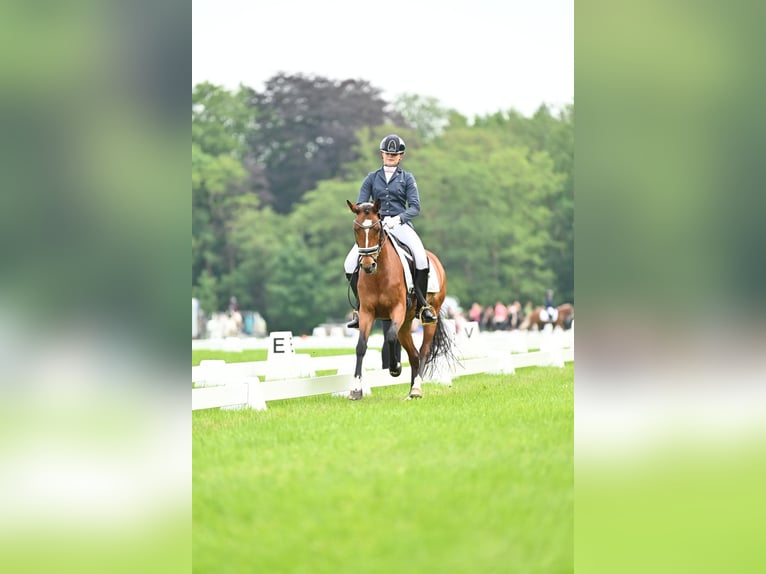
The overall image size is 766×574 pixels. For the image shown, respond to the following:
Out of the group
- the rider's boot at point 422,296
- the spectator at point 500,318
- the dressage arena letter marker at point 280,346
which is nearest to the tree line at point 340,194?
the spectator at point 500,318

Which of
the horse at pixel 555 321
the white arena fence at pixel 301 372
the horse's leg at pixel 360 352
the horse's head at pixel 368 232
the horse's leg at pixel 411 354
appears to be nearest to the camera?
the white arena fence at pixel 301 372

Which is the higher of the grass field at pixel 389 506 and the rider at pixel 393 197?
the rider at pixel 393 197

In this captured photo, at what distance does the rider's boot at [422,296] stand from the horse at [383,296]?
8cm

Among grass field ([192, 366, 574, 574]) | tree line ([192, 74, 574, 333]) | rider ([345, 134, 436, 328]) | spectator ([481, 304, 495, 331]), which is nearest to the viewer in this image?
grass field ([192, 366, 574, 574])

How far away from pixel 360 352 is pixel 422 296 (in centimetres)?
116

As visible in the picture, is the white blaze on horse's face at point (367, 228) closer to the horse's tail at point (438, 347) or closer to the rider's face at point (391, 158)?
the rider's face at point (391, 158)

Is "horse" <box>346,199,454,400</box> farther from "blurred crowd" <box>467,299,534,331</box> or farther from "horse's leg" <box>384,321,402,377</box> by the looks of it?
"blurred crowd" <box>467,299,534,331</box>

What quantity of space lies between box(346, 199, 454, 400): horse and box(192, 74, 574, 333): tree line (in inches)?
1297

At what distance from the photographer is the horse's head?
10727mm

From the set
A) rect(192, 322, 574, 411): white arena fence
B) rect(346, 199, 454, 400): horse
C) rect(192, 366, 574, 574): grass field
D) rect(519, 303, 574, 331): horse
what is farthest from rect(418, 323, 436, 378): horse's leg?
rect(519, 303, 574, 331): horse

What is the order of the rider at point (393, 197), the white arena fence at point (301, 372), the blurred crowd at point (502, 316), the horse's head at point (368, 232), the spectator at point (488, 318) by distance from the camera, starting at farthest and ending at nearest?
the spectator at point (488, 318) → the blurred crowd at point (502, 316) → the rider at point (393, 197) → the horse's head at point (368, 232) → the white arena fence at point (301, 372)

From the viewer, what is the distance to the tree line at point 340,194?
46.4m
